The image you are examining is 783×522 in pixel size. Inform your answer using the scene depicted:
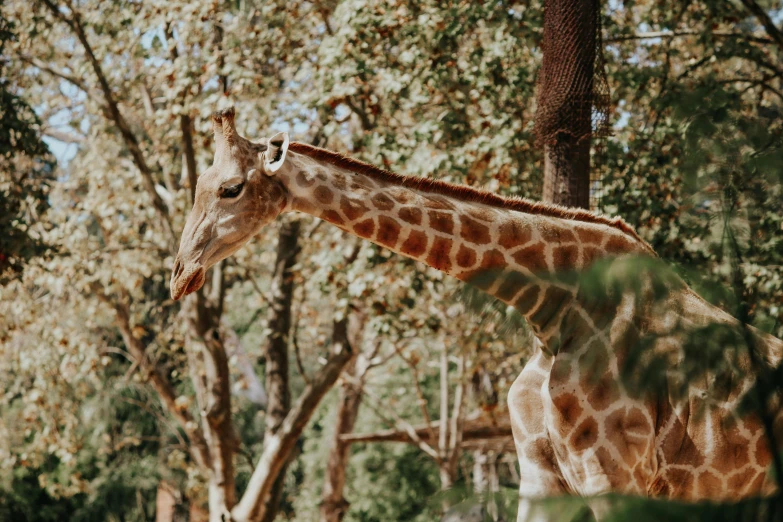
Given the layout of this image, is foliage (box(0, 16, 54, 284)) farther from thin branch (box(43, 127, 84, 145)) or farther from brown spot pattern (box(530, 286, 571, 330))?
brown spot pattern (box(530, 286, 571, 330))

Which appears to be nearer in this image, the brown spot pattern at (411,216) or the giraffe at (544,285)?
the giraffe at (544,285)

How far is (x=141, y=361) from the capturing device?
1162cm

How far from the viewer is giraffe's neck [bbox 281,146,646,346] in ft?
15.3

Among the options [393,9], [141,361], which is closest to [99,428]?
[141,361]

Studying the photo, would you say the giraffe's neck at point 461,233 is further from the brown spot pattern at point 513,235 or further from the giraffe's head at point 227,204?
the giraffe's head at point 227,204

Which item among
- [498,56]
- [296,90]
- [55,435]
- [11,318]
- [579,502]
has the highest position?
[296,90]

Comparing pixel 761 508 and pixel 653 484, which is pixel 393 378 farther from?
pixel 761 508

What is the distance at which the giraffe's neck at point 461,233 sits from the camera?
4.66 m

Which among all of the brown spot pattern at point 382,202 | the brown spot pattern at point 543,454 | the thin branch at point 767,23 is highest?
the thin branch at point 767,23

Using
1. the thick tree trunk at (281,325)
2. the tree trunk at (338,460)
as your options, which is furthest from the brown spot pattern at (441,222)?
the tree trunk at (338,460)

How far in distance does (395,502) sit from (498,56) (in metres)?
12.5

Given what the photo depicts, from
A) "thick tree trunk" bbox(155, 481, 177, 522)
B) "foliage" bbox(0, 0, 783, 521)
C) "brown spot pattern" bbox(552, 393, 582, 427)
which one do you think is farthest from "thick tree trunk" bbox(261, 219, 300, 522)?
"thick tree trunk" bbox(155, 481, 177, 522)

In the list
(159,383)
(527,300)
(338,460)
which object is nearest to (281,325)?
(159,383)

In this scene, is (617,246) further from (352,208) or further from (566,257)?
(352,208)
